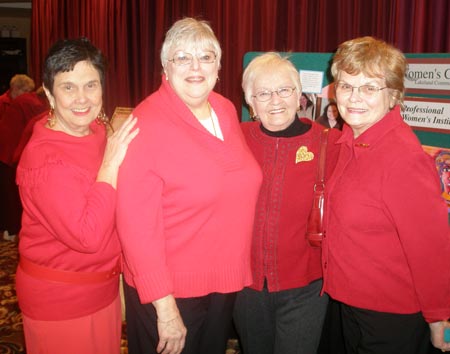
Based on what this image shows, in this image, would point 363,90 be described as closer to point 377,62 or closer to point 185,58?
point 377,62

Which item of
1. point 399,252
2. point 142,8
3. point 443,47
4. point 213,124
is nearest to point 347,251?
point 399,252

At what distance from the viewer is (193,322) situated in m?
1.62

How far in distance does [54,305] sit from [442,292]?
4.69ft

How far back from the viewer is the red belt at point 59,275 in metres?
1.58

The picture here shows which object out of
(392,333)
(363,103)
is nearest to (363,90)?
(363,103)

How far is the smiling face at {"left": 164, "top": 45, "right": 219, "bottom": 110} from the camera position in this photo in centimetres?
160

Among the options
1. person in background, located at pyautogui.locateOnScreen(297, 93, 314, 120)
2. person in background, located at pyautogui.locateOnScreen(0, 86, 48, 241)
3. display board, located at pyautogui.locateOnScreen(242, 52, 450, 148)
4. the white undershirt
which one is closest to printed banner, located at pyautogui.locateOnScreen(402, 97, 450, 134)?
display board, located at pyautogui.locateOnScreen(242, 52, 450, 148)

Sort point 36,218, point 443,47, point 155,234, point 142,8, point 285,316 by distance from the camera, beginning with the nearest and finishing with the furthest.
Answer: point 155,234 < point 36,218 < point 285,316 < point 443,47 < point 142,8

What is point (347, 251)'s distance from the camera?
161 centimetres

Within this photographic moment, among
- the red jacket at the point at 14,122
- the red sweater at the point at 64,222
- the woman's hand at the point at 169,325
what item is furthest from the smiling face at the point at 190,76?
the red jacket at the point at 14,122

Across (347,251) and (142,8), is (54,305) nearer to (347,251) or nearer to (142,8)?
(347,251)

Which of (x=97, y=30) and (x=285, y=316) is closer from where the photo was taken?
(x=285, y=316)

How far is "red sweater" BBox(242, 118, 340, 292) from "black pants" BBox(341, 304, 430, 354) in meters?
0.32

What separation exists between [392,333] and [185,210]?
0.91 metres
